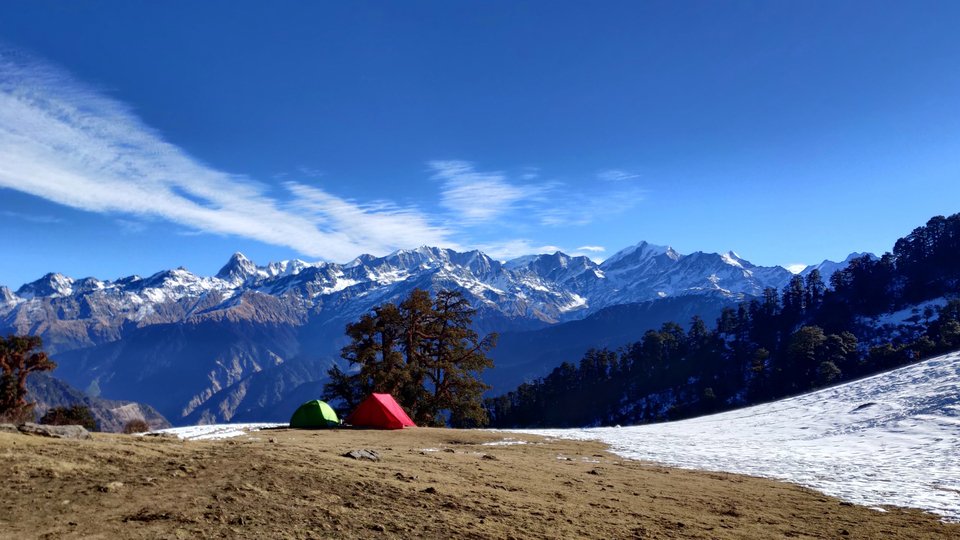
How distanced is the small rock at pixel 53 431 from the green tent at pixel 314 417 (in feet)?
63.1

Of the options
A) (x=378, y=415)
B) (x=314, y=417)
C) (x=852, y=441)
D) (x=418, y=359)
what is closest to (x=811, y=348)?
(x=418, y=359)

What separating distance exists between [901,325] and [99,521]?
211997 millimetres

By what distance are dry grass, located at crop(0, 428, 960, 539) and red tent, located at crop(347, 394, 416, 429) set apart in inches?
677

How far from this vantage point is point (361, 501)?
1085 centimetres

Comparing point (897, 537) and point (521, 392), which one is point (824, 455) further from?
point (521, 392)

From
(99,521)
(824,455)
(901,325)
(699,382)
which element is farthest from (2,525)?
(901,325)

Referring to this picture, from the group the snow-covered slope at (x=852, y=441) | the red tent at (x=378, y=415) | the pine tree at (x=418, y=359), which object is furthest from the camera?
the pine tree at (x=418, y=359)

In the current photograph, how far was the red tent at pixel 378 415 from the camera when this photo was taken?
3443cm

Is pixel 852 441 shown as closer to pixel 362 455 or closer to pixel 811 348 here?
pixel 362 455

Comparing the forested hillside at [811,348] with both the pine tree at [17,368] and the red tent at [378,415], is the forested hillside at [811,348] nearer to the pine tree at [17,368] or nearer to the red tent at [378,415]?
the pine tree at [17,368]

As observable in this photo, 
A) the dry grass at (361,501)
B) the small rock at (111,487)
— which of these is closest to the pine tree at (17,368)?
the dry grass at (361,501)

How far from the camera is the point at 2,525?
807 cm

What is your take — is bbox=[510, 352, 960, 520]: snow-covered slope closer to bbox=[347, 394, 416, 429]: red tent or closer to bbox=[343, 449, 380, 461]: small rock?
bbox=[347, 394, 416, 429]: red tent

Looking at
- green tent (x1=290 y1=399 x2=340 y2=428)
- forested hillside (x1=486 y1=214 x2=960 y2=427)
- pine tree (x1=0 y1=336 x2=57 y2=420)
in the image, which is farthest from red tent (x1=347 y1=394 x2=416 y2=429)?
forested hillside (x1=486 y1=214 x2=960 y2=427)
